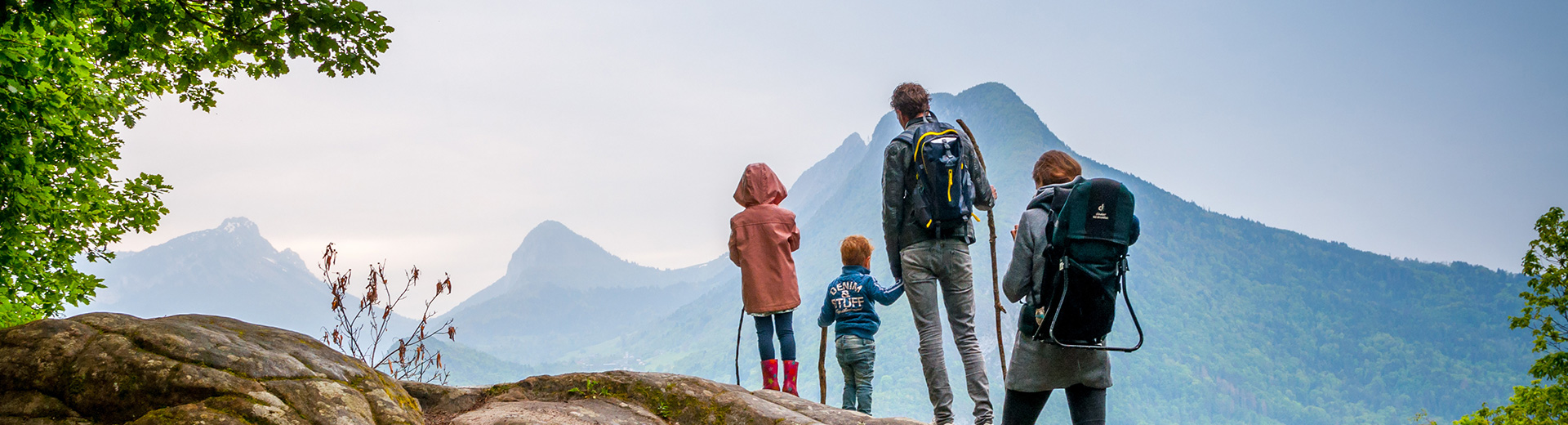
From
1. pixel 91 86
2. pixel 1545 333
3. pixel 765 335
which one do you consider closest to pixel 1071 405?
pixel 765 335

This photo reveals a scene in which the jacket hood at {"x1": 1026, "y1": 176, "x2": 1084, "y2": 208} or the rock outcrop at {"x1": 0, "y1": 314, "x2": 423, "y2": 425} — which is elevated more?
the jacket hood at {"x1": 1026, "y1": 176, "x2": 1084, "y2": 208}

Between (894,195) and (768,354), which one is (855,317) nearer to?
(768,354)

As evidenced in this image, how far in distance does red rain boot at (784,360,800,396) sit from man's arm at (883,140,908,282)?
2620mm

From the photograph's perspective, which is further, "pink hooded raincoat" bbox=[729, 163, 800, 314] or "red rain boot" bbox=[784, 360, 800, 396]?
"pink hooded raincoat" bbox=[729, 163, 800, 314]

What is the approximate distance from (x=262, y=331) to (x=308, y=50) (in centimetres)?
189

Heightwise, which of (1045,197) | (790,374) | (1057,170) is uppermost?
(1057,170)

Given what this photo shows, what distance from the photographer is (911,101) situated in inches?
239

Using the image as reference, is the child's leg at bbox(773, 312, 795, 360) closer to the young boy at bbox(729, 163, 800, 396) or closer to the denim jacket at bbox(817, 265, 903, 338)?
the young boy at bbox(729, 163, 800, 396)

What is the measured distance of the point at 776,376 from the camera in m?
8.23

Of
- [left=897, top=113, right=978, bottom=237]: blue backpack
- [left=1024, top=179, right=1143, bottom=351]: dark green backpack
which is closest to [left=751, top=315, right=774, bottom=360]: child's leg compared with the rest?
[left=897, top=113, right=978, bottom=237]: blue backpack

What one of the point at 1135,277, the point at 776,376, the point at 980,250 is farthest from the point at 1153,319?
the point at 776,376

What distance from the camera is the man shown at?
5.68 m

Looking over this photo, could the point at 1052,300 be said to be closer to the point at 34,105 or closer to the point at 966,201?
the point at 966,201

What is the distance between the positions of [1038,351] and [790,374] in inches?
162
